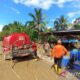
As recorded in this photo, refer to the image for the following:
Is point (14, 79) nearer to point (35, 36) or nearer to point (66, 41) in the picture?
point (66, 41)

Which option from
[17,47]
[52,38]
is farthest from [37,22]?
[17,47]

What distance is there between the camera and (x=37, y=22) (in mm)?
55875

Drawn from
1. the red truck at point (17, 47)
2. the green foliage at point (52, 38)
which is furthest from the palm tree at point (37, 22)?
the red truck at point (17, 47)

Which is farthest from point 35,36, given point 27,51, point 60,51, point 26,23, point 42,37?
point 60,51

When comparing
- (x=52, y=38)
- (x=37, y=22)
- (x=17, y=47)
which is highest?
(x=37, y=22)

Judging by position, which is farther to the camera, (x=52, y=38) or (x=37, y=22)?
(x=37, y=22)

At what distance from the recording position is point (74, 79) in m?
9.29

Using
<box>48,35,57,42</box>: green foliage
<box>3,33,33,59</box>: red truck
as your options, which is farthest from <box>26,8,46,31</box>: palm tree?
<box>3,33,33,59</box>: red truck

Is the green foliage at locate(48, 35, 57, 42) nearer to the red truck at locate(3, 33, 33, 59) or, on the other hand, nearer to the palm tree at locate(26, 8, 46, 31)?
the red truck at locate(3, 33, 33, 59)

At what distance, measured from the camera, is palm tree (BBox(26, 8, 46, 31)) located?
180ft

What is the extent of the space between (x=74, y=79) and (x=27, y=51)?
7393 millimetres

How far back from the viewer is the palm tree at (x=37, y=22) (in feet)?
180

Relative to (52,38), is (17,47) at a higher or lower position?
lower

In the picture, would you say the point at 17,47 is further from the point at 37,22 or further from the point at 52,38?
the point at 37,22
